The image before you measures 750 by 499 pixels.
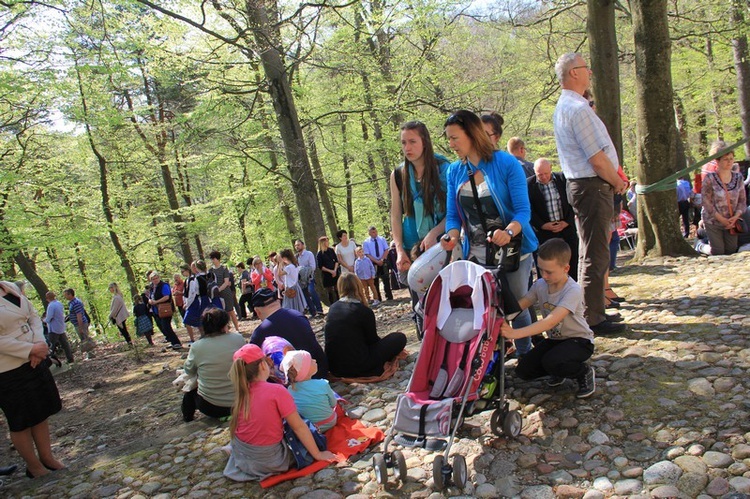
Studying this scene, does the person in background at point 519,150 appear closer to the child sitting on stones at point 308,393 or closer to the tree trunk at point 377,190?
the child sitting on stones at point 308,393

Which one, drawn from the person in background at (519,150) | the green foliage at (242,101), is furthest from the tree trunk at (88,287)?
the person in background at (519,150)

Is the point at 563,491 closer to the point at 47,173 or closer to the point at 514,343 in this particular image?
the point at 514,343

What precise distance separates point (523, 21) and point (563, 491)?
11252mm

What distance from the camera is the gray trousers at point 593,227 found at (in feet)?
14.5

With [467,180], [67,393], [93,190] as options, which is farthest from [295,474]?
[93,190]

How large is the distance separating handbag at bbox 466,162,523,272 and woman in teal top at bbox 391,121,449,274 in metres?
0.57

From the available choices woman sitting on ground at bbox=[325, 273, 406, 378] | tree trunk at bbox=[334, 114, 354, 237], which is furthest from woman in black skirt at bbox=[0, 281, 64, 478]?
tree trunk at bbox=[334, 114, 354, 237]

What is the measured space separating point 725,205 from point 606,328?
3.57 metres

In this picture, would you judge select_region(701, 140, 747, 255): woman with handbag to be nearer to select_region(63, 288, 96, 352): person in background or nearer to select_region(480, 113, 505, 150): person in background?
select_region(480, 113, 505, 150): person in background

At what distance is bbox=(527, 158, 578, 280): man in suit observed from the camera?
530 centimetres

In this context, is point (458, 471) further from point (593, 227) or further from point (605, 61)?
point (605, 61)

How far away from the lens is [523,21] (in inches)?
459

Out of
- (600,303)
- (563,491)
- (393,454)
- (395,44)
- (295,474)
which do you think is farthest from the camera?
(395,44)

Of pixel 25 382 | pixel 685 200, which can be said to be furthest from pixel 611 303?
pixel 685 200
